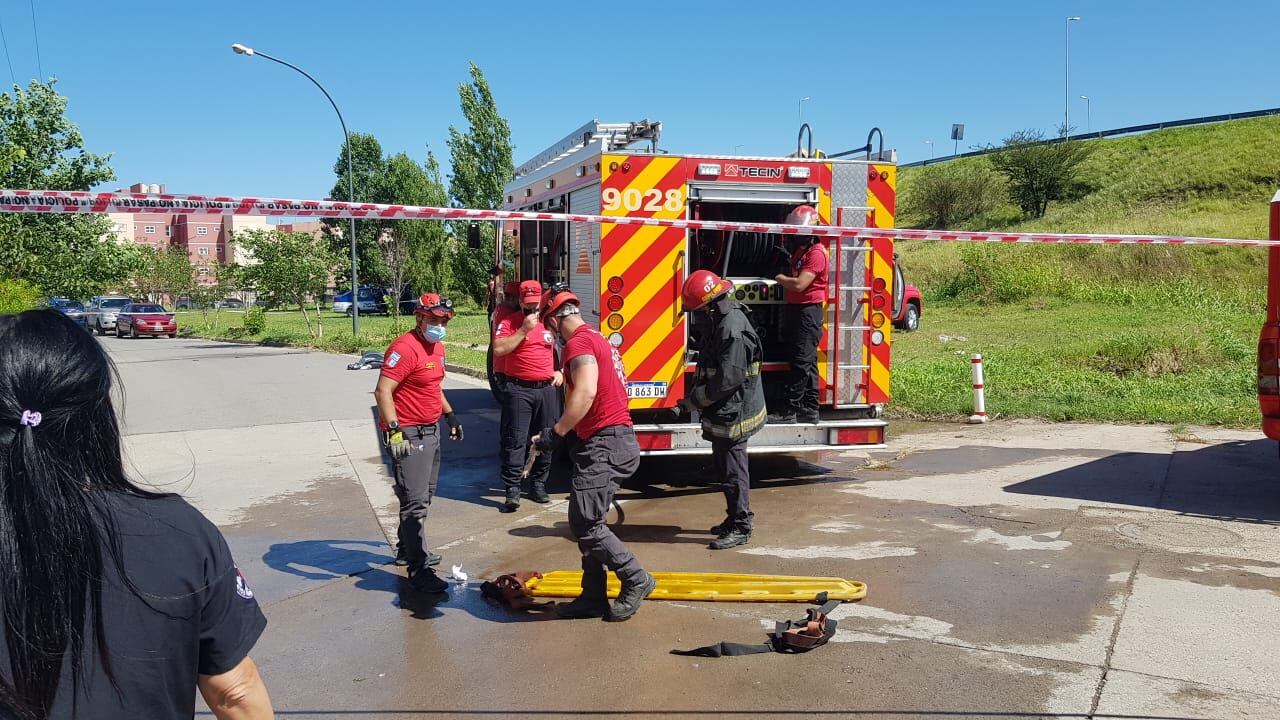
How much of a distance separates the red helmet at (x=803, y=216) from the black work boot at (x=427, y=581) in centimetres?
406

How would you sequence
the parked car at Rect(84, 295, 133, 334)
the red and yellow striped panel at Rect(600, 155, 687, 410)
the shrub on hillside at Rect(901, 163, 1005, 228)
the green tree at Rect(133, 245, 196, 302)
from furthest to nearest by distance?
the shrub on hillside at Rect(901, 163, 1005, 228) < the green tree at Rect(133, 245, 196, 302) < the parked car at Rect(84, 295, 133, 334) < the red and yellow striped panel at Rect(600, 155, 687, 410)

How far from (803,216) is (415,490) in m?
3.97

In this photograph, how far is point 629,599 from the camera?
5.39 m

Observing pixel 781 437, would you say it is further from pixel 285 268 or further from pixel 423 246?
pixel 423 246

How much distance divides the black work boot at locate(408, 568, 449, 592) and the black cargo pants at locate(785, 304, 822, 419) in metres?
3.60

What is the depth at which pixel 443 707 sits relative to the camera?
433 centimetres

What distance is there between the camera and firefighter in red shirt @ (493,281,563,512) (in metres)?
8.18

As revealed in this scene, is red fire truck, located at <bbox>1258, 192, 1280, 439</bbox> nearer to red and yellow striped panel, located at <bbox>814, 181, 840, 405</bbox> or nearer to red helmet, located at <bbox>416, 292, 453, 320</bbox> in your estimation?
red and yellow striped panel, located at <bbox>814, 181, 840, 405</bbox>

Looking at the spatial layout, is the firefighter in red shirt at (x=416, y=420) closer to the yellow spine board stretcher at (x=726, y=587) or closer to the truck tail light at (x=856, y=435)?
the yellow spine board stretcher at (x=726, y=587)

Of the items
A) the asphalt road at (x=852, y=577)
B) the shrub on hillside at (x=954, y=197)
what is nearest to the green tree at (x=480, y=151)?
the shrub on hillside at (x=954, y=197)

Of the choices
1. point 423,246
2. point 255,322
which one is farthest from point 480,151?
point 255,322

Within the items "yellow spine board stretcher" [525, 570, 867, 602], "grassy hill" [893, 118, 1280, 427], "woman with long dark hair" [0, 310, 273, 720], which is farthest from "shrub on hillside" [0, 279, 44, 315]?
"woman with long dark hair" [0, 310, 273, 720]

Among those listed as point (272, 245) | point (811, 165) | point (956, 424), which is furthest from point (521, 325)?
point (272, 245)

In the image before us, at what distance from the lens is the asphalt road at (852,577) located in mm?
4379
